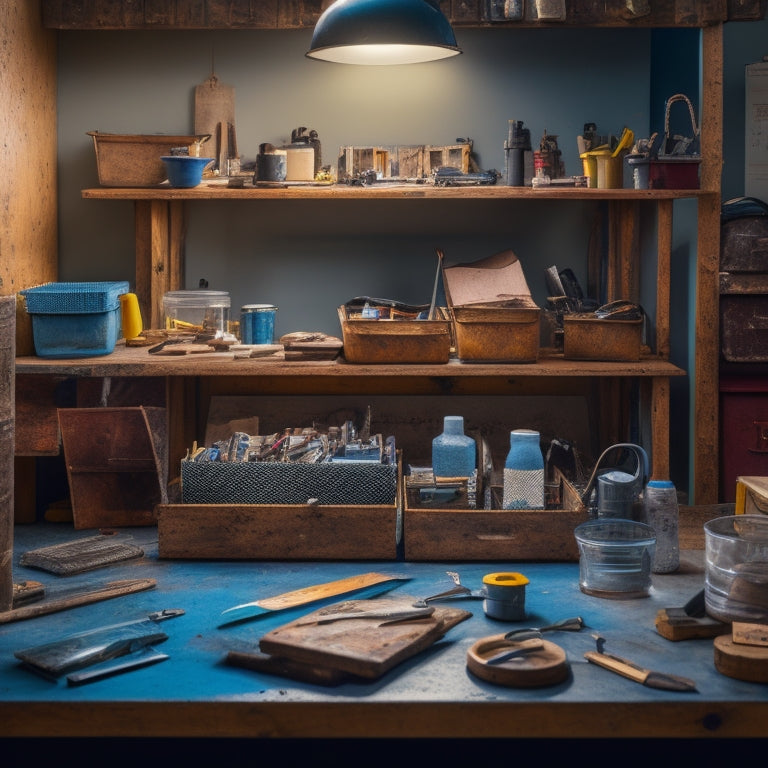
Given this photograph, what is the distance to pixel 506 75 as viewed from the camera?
4.70 metres

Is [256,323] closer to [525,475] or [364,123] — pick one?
[364,123]

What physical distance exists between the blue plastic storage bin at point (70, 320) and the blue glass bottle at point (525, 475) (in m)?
1.65

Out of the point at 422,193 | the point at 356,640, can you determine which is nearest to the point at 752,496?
the point at 356,640

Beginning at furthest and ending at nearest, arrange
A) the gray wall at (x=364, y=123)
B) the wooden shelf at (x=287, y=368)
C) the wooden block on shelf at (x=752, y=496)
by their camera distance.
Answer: the gray wall at (x=364, y=123) → the wooden shelf at (x=287, y=368) → the wooden block on shelf at (x=752, y=496)

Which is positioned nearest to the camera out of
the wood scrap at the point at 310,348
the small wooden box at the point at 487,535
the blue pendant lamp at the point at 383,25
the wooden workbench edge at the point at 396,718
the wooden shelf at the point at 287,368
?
the wooden workbench edge at the point at 396,718

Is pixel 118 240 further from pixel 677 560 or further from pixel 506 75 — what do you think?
pixel 677 560

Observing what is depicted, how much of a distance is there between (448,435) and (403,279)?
118 cm

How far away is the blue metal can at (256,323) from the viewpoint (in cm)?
446

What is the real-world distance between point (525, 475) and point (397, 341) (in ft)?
2.55

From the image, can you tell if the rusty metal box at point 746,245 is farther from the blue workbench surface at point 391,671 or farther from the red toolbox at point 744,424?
the blue workbench surface at point 391,671

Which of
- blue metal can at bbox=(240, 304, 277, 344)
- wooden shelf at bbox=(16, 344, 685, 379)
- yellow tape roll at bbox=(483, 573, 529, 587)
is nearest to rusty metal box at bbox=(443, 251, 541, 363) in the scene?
wooden shelf at bbox=(16, 344, 685, 379)

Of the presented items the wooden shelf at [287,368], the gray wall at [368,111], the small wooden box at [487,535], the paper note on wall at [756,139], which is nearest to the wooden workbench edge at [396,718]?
the small wooden box at [487,535]

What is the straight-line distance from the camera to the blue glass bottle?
3623 millimetres
